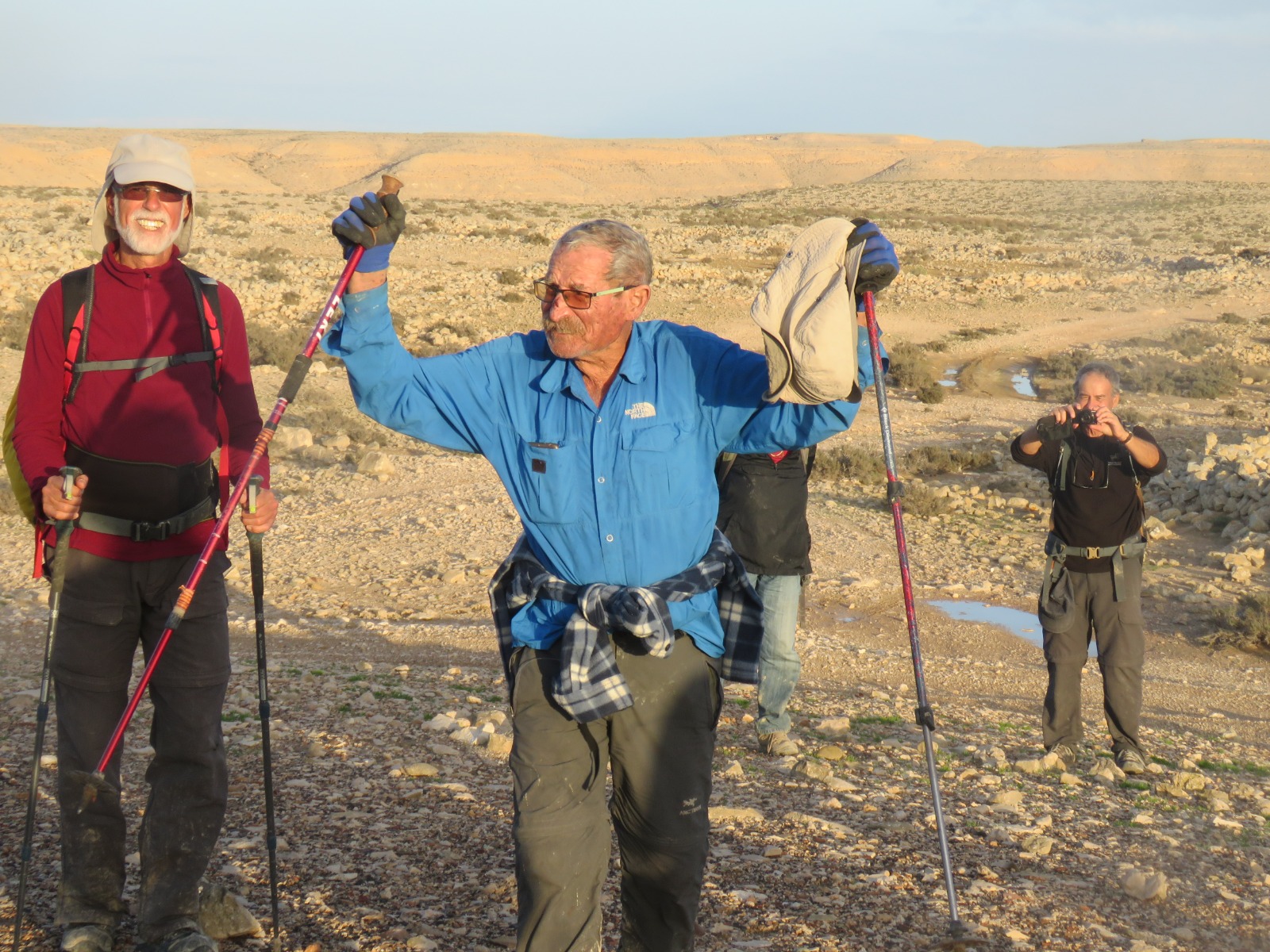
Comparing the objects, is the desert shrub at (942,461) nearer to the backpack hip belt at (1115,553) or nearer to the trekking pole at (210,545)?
the backpack hip belt at (1115,553)

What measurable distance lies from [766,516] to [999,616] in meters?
5.17

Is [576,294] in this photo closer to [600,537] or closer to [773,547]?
[600,537]

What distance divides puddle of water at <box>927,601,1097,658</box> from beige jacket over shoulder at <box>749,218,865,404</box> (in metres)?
7.44

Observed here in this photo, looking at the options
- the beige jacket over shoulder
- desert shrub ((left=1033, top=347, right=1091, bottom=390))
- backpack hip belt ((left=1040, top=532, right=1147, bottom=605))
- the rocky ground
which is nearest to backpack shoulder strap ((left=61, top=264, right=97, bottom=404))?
the rocky ground

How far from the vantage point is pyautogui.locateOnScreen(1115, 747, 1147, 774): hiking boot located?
6.30 m

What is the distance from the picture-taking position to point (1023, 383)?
23.0 metres

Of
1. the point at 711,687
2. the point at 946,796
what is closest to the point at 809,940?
the point at 711,687

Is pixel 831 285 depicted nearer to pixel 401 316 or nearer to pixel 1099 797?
pixel 1099 797

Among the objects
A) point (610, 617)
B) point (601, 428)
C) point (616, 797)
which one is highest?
point (601, 428)

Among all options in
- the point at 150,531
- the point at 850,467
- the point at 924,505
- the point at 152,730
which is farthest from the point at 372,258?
the point at 850,467

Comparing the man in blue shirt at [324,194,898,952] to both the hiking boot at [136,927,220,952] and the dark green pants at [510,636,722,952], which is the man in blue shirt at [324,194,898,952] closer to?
the dark green pants at [510,636,722,952]

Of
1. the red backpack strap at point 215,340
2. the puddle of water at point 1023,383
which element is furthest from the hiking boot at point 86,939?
the puddle of water at point 1023,383

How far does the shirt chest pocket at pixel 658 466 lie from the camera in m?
3.14

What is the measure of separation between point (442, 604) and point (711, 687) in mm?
6981
